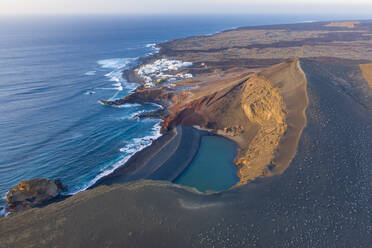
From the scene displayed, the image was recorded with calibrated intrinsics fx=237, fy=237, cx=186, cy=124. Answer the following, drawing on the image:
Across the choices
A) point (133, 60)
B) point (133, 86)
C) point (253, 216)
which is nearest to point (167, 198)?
point (253, 216)

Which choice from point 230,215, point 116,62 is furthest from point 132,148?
point 116,62

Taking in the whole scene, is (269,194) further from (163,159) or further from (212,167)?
(163,159)

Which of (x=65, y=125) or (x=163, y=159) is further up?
(x=65, y=125)

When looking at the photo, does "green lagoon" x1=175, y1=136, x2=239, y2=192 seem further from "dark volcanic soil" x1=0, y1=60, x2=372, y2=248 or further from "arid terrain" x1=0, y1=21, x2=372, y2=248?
"dark volcanic soil" x1=0, y1=60, x2=372, y2=248

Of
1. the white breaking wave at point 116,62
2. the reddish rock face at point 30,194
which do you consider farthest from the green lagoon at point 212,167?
the white breaking wave at point 116,62

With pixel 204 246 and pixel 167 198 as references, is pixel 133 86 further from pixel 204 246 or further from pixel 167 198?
pixel 204 246

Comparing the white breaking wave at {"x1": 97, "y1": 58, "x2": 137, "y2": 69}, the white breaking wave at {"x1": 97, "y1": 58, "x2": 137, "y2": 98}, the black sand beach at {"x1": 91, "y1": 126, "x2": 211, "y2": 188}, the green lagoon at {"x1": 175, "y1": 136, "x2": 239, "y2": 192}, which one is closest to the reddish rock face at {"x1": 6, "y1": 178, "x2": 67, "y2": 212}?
the black sand beach at {"x1": 91, "y1": 126, "x2": 211, "y2": 188}
